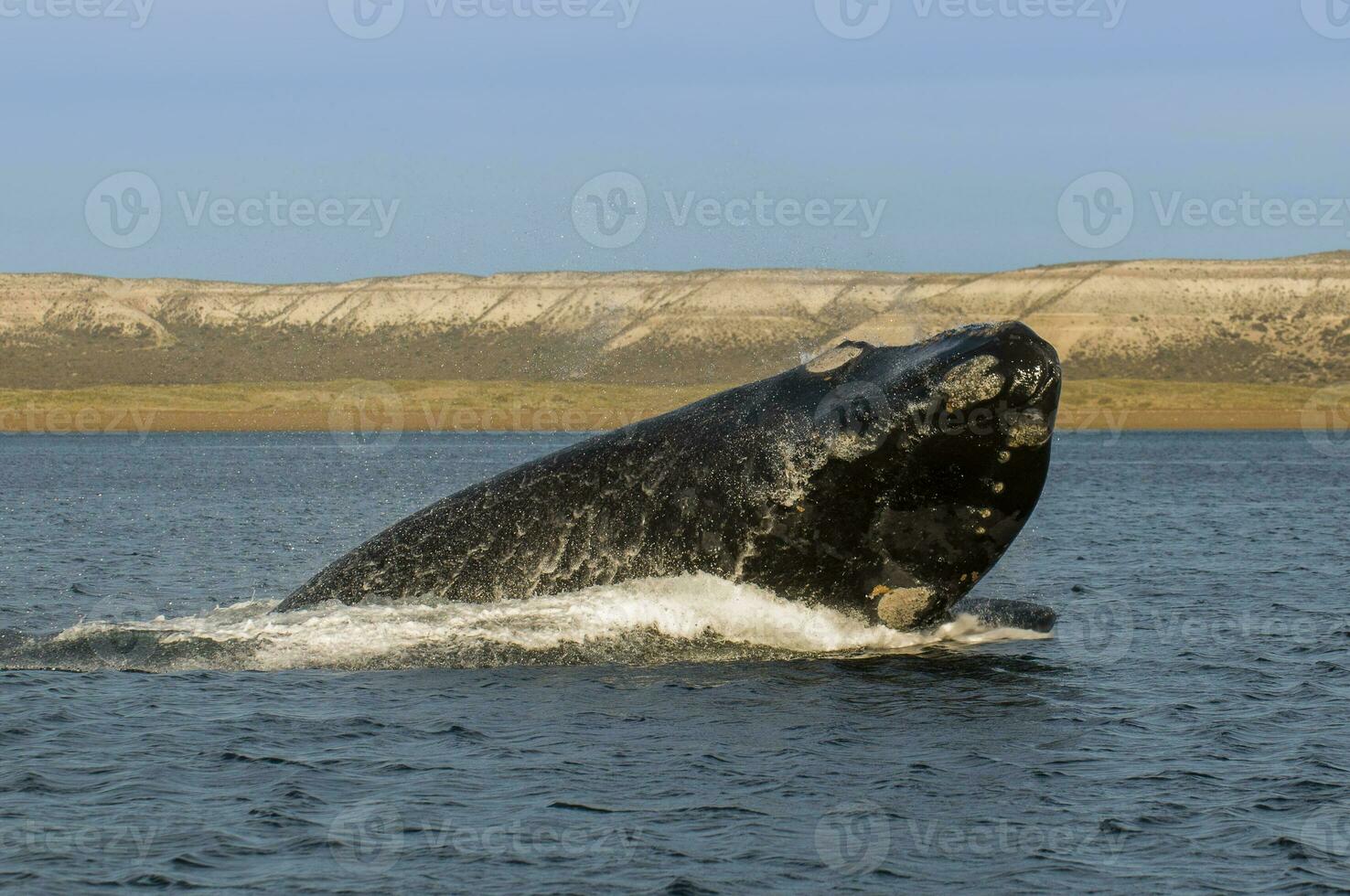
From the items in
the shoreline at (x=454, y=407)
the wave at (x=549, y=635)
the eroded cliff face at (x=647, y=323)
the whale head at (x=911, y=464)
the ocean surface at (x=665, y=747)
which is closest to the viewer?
the ocean surface at (x=665, y=747)

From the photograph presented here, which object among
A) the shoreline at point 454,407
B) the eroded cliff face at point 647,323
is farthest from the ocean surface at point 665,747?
the eroded cliff face at point 647,323

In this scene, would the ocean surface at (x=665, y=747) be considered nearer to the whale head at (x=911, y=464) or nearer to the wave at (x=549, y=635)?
the wave at (x=549, y=635)

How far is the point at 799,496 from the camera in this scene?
41.2 feet

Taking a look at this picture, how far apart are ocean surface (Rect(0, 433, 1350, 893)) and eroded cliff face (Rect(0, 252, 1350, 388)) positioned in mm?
114241

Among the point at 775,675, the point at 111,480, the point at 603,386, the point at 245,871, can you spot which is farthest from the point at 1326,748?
the point at 603,386

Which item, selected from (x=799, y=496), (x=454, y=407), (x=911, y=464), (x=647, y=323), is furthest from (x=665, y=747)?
(x=647, y=323)

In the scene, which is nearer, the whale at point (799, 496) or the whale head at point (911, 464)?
the whale head at point (911, 464)

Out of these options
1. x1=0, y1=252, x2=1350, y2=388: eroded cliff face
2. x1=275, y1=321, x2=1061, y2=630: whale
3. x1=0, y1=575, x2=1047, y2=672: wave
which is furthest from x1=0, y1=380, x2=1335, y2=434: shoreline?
x1=275, y1=321, x2=1061, y2=630: whale

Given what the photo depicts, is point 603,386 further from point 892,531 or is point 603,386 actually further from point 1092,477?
point 892,531

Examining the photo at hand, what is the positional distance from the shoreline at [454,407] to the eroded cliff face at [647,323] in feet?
37.6

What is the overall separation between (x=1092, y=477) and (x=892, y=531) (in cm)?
5124

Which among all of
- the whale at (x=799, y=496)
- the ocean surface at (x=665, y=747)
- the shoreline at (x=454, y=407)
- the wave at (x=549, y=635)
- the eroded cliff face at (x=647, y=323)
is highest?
the eroded cliff face at (x=647, y=323)

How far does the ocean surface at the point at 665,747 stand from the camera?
28.3ft

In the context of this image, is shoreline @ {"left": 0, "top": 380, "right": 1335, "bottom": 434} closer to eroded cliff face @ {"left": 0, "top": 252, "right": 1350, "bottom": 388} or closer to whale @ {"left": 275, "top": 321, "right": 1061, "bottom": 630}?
eroded cliff face @ {"left": 0, "top": 252, "right": 1350, "bottom": 388}
